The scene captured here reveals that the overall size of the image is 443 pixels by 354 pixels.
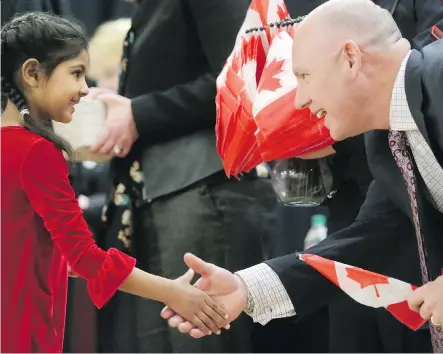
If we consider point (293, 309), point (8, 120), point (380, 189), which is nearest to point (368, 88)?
point (380, 189)

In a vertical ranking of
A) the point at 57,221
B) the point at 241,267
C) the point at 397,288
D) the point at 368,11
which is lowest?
the point at 241,267

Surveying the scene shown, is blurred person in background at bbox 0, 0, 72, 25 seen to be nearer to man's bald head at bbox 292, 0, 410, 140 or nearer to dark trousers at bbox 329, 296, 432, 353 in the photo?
man's bald head at bbox 292, 0, 410, 140

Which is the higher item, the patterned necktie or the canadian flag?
the patterned necktie

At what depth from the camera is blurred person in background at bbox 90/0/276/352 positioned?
1.41 m

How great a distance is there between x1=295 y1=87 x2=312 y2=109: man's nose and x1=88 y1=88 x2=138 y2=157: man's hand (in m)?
0.34

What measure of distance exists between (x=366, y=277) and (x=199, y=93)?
41 cm

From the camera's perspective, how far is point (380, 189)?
130 centimetres

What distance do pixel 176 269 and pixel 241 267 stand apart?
0.33 ft

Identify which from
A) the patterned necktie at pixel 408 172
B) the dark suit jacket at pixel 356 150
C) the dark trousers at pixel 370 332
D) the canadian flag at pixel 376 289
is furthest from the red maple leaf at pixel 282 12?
the dark trousers at pixel 370 332

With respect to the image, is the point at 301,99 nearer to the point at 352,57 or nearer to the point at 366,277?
the point at 352,57

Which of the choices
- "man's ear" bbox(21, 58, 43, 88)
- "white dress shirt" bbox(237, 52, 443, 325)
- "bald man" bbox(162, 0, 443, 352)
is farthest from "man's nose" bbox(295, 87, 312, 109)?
"man's ear" bbox(21, 58, 43, 88)

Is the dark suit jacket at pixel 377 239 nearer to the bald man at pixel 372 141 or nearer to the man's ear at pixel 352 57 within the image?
the bald man at pixel 372 141

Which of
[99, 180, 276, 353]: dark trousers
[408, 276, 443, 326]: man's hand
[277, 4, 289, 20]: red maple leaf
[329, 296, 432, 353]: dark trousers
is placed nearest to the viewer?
[408, 276, 443, 326]: man's hand

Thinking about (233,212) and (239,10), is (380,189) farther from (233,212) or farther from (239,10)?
(239,10)
